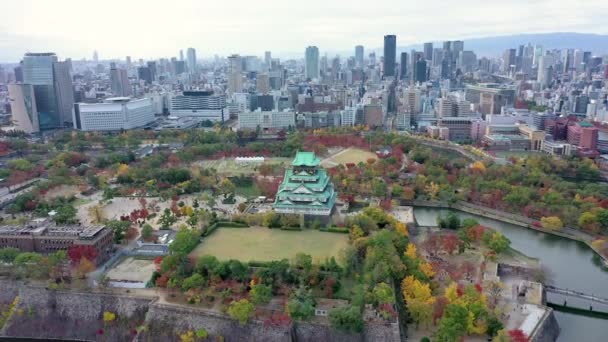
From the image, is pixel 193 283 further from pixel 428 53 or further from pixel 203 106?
pixel 428 53

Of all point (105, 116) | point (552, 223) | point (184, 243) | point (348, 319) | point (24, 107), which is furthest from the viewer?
point (105, 116)

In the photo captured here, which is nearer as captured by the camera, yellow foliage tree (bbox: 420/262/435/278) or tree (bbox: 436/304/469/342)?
tree (bbox: 436/304/469/342)

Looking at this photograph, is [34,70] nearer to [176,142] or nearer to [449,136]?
[176,142]

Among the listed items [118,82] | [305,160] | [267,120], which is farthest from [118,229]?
[118,82]

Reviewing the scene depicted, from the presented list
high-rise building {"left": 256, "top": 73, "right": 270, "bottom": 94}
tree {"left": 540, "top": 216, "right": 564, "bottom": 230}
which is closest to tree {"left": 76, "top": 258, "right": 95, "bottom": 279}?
tree {"left": 540, "top": 216, "right": 564, "bottom": 230}

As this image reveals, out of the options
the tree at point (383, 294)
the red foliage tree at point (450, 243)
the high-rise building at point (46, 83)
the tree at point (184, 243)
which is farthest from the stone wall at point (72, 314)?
the high-rise building at point (46, 83)

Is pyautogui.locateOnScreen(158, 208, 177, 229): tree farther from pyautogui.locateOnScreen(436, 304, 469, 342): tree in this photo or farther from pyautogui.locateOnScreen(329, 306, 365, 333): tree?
pyautogui.locateOnScreen(436, 304, 469, 342): tree
